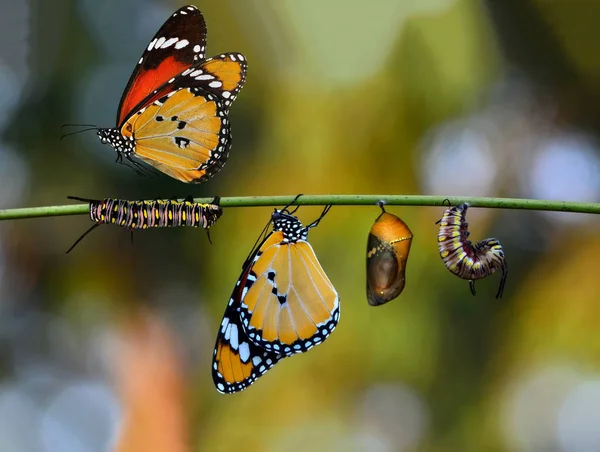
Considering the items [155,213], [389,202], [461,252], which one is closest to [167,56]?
[155,213]

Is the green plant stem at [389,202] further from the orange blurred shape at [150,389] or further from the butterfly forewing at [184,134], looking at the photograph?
the orange blurred shape at [150,389]

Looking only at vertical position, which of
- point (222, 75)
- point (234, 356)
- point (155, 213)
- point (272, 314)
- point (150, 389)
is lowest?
point (150, 389)

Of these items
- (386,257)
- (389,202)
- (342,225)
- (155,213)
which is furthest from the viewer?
(342,225)

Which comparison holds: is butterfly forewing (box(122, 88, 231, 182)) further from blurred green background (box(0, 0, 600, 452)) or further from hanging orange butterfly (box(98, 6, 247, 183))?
blurred green background (box(0, 0, 600, 452))

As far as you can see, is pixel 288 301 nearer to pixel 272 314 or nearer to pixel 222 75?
pixel 272 314

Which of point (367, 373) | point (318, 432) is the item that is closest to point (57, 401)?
point (318, 432)

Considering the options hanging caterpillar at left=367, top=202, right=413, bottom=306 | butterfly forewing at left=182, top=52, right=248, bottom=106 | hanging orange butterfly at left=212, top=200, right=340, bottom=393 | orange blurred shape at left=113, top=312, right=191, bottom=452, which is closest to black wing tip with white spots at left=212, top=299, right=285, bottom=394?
hanging orange butterfly at left=212, top=200, right=340, bottom=393
